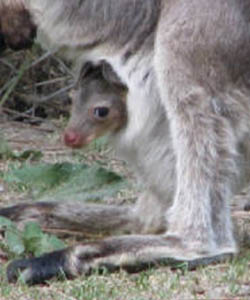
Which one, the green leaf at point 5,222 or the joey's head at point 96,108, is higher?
the joey's head at point 96,108

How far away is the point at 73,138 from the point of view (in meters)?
5.39

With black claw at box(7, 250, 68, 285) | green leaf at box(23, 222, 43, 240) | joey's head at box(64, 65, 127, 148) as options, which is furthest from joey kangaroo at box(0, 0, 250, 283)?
green leaf at box(23, 222, 43, 240)

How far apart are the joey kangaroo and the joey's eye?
0.16 metres

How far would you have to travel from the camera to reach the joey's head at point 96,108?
5.22 metres

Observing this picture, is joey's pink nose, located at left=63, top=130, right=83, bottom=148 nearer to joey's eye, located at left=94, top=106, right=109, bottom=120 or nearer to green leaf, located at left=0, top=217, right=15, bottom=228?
Result: joey's eye, located at left=94, top=106, right=109, bottom=120

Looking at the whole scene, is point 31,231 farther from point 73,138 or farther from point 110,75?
point 110,75

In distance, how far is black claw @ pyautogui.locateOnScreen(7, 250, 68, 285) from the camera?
4.42m

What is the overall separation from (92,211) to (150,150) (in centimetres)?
58

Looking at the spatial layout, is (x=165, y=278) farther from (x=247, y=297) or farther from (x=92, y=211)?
(x=92, y=211)

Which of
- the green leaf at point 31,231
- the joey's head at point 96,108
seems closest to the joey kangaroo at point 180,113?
the joey's head at point 96,108

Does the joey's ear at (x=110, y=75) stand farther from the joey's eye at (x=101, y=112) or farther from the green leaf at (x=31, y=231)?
the green leaf at (x=31, y=231)

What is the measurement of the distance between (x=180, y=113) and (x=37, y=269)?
0.92m

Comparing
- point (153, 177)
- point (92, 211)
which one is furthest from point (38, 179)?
point (153, 177)

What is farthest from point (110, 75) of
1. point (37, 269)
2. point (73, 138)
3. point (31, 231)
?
point (37, 269)
